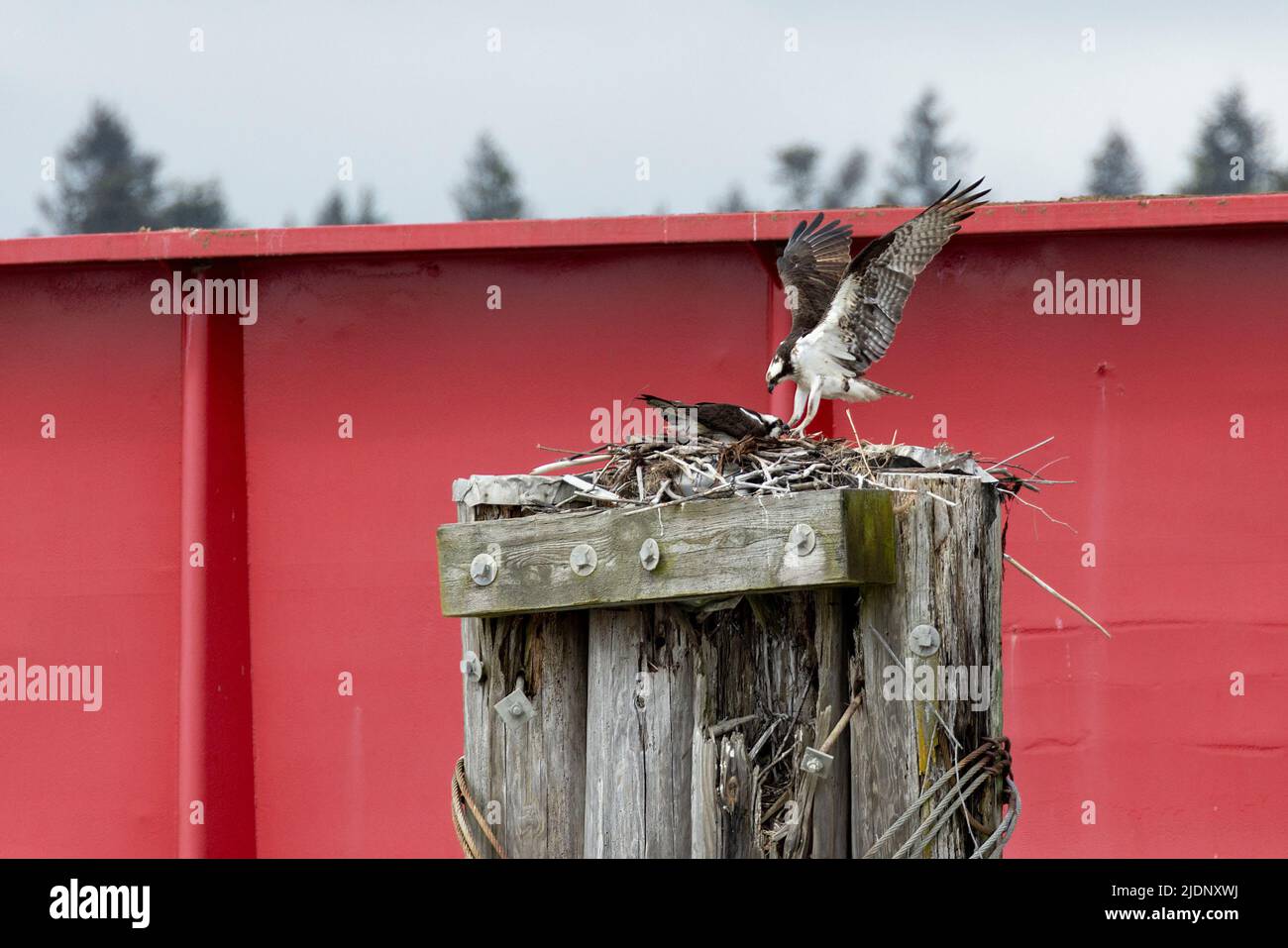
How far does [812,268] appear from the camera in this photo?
266 inches

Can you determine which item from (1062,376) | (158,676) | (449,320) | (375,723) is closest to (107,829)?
(158,676)

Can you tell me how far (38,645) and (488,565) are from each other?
16.5 ft

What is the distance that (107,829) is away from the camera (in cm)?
762

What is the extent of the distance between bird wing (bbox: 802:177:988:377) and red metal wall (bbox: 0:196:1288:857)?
0.72 metres

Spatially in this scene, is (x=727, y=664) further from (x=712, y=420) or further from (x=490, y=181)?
(x=490, y=181)

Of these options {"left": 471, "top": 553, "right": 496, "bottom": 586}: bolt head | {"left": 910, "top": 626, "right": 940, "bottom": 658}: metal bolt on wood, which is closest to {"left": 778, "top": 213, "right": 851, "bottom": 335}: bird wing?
{"left": 471, "top": 553, "right": 496, "bottom": 586}: bolt head

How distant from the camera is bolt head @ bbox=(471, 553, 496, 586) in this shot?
Answer: 3.57 m

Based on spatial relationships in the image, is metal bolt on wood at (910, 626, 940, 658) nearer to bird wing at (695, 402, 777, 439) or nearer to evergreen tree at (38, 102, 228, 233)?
bird wing at (695, 402, 777, 439)

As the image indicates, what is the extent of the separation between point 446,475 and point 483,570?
4047 millimetres

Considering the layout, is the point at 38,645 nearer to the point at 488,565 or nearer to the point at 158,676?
the point at 158,676

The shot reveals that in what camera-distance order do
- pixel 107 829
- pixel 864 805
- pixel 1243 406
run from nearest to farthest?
pixel 864 805, pixel 1243 406, pixel 107 829

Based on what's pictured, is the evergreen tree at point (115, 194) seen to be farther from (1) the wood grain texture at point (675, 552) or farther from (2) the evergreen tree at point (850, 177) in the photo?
(1) the wood grain texture at point (675, 552)

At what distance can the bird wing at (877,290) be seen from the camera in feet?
20.4

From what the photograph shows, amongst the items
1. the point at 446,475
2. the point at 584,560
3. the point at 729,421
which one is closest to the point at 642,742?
the point at 584,560
